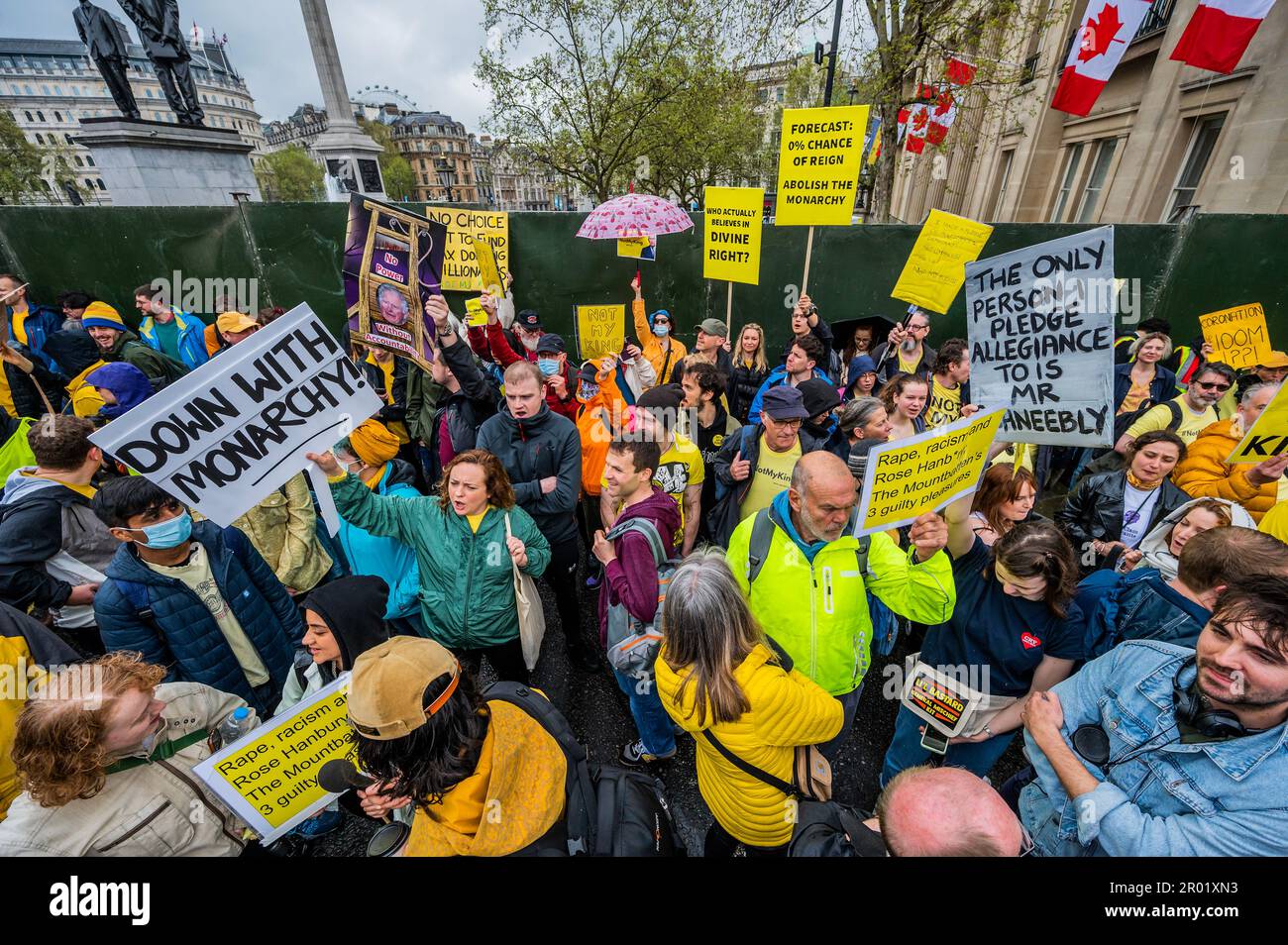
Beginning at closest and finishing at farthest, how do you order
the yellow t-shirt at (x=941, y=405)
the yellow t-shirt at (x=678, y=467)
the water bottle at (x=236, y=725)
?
1. the water bottle at (x=236, y=725)
2. the yellow t-shirt at (x=678, y=467)
3. the yellow t-shirt at (x=941, y=405)

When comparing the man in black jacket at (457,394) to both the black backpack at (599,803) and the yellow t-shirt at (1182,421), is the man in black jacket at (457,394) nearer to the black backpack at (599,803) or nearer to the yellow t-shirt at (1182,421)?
the black backpack at (599,803)

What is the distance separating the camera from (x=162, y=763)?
184cm

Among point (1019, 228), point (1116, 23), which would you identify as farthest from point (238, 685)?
point (1116, 23)

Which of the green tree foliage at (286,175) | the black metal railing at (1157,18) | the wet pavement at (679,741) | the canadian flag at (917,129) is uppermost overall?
the green tree foliage at (286,175)

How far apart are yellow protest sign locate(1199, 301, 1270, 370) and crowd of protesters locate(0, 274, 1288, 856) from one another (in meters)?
1.83

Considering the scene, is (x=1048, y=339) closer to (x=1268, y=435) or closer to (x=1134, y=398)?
(x=1268, y=435)

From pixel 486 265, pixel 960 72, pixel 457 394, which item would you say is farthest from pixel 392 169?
pixel 457 394

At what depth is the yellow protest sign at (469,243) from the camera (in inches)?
274

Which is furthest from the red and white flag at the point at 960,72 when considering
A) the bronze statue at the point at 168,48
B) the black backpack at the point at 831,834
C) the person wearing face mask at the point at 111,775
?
the person wearing face mask at the point at 111,775

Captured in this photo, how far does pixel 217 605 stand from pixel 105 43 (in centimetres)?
1447

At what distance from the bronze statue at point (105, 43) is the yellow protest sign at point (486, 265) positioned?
868 cm

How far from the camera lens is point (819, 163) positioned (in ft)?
17.6

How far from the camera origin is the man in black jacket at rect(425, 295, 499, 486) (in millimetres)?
3819

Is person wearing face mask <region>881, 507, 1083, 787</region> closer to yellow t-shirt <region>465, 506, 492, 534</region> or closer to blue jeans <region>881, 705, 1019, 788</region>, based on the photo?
blue jeans <region>881, 705, 1019, 788</region>
